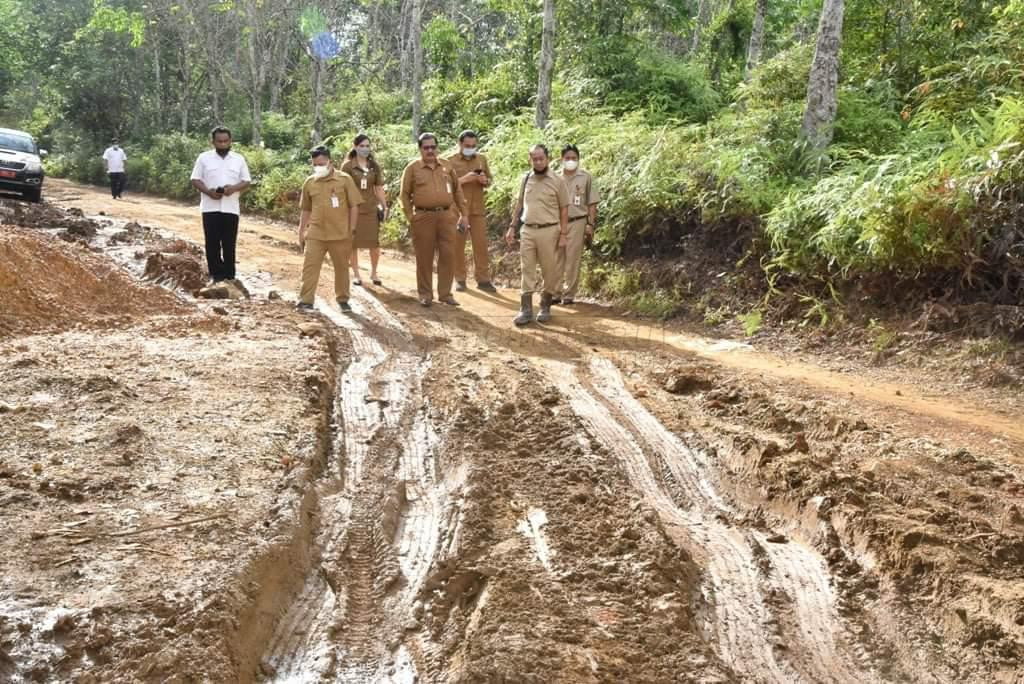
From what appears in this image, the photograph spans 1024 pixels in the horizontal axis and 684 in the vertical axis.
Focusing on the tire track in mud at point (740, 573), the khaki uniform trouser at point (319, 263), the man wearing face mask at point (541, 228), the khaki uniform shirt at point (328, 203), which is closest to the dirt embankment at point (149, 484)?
the khaki uniform trouser at point (319, 263)

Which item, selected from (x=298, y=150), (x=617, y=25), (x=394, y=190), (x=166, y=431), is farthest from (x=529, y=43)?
(x=166, y=431)

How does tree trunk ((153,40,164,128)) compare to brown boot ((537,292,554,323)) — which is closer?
brown boot ((537,292,554,323))

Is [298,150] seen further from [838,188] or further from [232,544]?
[232,544]

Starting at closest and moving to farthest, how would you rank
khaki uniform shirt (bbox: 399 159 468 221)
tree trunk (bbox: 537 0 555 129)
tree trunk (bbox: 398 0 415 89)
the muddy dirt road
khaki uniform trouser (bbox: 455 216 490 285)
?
the muddy dirt road
khaki uniform shirt (bbox: 399 159 468 221)
khaki uniform trouser (bbox: 455 216 490 285)
tree trunk (bbox: 537 0 555 129)
tree trunk (bbox: 398 0 415 89)

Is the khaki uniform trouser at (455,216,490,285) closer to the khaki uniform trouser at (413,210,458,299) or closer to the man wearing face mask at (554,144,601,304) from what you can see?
the khaki uniform trouser at (413,210,458,299)

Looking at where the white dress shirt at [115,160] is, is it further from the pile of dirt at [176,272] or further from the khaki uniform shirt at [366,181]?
the khaki uniform shirt at [366,181]

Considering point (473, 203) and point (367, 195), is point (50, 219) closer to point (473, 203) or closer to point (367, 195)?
point (367, 195)

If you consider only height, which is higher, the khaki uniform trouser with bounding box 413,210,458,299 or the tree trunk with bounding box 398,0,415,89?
the tree trunk with bounding box 398,0,415,89

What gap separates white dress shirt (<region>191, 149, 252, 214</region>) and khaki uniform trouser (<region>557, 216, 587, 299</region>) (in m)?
3.63

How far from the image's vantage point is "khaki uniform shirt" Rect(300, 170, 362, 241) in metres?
9.34

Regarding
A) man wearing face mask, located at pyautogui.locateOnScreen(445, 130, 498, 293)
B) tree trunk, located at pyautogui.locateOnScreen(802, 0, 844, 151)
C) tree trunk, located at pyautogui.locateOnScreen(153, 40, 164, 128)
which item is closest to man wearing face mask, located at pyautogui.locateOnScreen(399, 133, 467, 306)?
man wearing face mask, located at pyautogui.locateOnScreen(445, 130, 498, 293)

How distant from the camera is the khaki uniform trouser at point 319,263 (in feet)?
30.8

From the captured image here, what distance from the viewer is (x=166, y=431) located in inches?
200

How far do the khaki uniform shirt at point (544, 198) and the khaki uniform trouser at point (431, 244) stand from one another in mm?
1209
